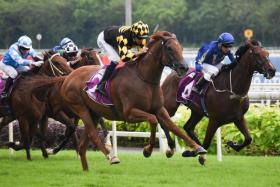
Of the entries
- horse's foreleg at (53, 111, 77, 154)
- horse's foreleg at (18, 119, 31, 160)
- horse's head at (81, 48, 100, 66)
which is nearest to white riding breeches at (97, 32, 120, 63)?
horse's foreleg at (53, 111, 77, 154)

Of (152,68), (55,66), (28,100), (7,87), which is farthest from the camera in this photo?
(7,87)

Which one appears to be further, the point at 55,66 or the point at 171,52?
the point at 55,66

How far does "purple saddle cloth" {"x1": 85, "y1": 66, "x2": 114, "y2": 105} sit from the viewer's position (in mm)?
11133

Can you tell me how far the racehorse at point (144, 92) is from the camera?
34.2 ft

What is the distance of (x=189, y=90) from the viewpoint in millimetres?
12797

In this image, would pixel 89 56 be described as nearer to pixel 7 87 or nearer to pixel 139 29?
pixel 7 87

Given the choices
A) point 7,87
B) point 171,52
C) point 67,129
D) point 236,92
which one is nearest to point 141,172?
point 171,52

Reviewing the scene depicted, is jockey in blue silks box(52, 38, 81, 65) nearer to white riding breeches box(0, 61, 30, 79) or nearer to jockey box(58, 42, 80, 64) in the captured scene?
jockey box(58, 42, 80, 64)

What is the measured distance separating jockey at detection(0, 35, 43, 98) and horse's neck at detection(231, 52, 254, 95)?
10.6 ft

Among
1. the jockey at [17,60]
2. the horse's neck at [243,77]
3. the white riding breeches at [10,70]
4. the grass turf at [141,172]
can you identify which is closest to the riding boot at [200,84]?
the horse's neck at [243,77]

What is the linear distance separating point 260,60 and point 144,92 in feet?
6.33

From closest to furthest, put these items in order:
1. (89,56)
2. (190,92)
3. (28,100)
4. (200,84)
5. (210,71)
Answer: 1. (210,71)
2. (200,84)
3. (190,92)
4. (28,100)
5. (89,56)

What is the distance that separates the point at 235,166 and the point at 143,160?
63.0 inches

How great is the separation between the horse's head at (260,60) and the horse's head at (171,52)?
154cm
